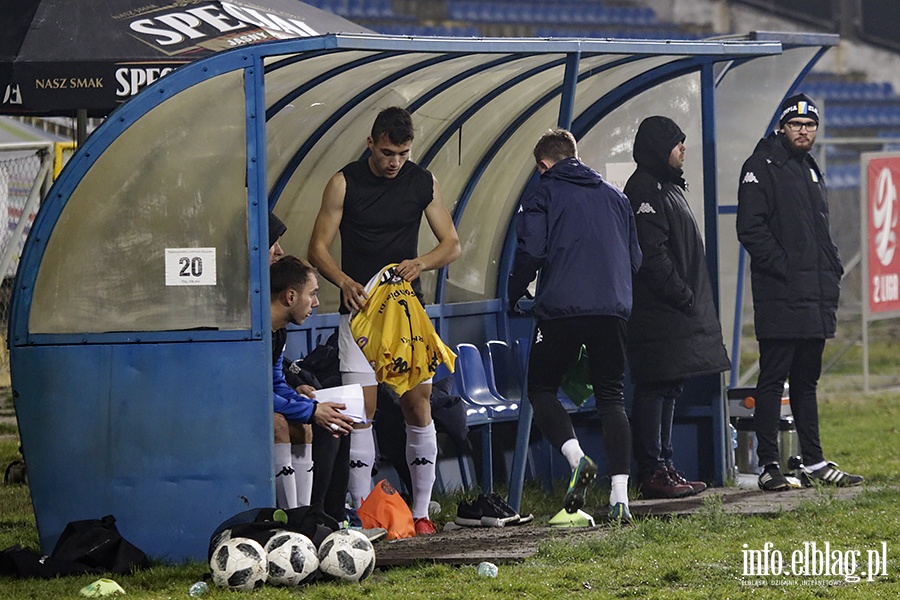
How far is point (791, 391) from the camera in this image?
9.10 m

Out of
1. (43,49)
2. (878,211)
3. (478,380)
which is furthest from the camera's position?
(878,211)

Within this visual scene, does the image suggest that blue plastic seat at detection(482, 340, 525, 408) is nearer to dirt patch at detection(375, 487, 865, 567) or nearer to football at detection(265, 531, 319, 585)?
dirt patch at detection(375, 487, 865, 567)

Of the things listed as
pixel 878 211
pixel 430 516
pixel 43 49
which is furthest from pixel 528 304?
pixel 878 211

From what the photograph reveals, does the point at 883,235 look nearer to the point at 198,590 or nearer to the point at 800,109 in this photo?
the point at 800,109

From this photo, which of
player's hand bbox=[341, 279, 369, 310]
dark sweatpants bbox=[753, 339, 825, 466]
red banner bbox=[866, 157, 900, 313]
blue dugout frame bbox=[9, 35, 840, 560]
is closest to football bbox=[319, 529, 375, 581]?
blue dugout frame bbox=[9, 35, 840, 560]

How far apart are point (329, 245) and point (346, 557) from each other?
1840 mm

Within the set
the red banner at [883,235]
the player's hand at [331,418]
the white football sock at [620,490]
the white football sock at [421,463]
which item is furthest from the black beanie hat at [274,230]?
the red banner at [883,235]

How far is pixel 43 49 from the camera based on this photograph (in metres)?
8.40

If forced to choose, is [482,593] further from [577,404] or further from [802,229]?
[802,229]

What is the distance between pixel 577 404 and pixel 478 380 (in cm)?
72

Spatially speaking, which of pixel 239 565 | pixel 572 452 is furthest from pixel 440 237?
pixel 239 565

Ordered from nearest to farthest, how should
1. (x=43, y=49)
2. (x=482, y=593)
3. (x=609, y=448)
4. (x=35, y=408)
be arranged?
(x=482, y=593) → (x=35, y=408) → (x=609, y=448) → (x=43, y=49)

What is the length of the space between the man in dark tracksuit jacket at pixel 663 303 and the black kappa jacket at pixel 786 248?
1.14ft

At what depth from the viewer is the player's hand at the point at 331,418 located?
23.1 ft
